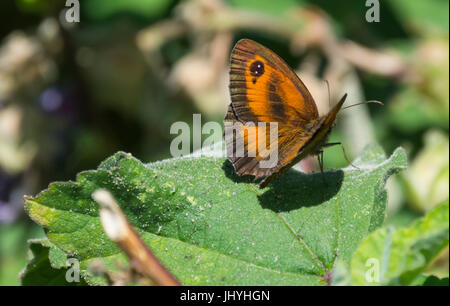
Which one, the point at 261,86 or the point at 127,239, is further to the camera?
the point at 261,86

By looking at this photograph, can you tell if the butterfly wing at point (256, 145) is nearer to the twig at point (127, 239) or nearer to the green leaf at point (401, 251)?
the green leaf at point (401, 251)

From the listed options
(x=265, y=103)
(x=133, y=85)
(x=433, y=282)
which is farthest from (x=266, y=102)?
(x=133, y=85)

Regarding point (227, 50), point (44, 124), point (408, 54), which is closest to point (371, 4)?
point (408, 54)

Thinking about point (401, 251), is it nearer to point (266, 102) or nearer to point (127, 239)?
point (127, 239)

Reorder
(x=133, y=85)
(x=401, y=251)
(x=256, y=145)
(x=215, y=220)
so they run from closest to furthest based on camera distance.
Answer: (x=401, y=251) → (x=215, y=220) → (x=256, y=145) → (x=133, y=85)

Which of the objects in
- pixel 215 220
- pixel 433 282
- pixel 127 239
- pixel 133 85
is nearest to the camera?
pixel 127 239

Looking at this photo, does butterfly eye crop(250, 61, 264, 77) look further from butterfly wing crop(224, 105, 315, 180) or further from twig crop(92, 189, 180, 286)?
twig crop(92, 189, 180, 286)

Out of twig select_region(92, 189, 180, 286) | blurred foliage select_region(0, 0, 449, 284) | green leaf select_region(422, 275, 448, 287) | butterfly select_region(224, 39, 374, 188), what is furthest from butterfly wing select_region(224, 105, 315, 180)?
blurred foliage select_region(0, 0, 449, 284)
